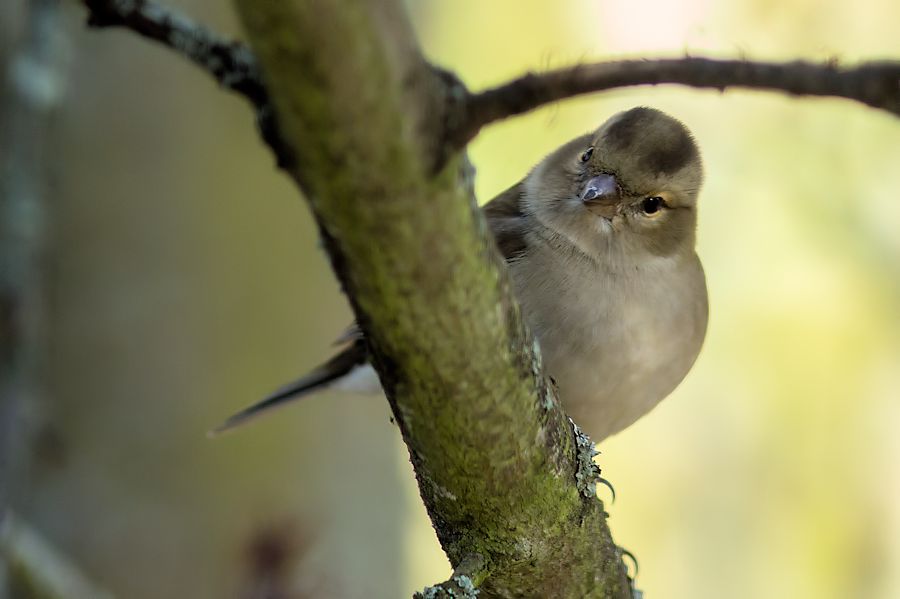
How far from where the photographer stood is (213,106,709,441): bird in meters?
3.00

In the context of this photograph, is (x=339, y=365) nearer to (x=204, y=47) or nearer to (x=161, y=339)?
(x=161, y=339)

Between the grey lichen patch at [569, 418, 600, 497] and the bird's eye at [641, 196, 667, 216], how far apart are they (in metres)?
1.34

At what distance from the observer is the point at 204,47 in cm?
128

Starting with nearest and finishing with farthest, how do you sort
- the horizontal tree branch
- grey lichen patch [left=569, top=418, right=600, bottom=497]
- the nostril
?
the horizontal tree branch, grey lichen patch [left=569, top=418, right=600, bottom=497], the nostril

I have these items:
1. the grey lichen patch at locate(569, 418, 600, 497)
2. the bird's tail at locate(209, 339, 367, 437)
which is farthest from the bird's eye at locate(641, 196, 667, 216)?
the grey lichen patch at locate(569, 418, 600, 497)

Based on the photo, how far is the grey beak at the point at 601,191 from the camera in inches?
124

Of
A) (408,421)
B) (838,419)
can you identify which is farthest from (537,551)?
(838,419)

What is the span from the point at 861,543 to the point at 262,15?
6.70 m

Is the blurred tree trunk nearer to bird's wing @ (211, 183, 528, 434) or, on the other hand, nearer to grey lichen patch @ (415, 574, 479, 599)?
bird's wing @ (211, 183, 528, 434)

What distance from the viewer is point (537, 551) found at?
2.02 metres

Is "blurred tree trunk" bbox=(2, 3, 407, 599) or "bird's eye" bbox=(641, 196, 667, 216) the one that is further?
"blurred tree trunk" bbox=(2, 3, 407, 599)

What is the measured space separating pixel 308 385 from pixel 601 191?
4.08ft

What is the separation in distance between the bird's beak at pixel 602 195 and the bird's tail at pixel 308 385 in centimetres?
96

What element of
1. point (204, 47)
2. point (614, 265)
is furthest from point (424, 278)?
point (614, 265)
